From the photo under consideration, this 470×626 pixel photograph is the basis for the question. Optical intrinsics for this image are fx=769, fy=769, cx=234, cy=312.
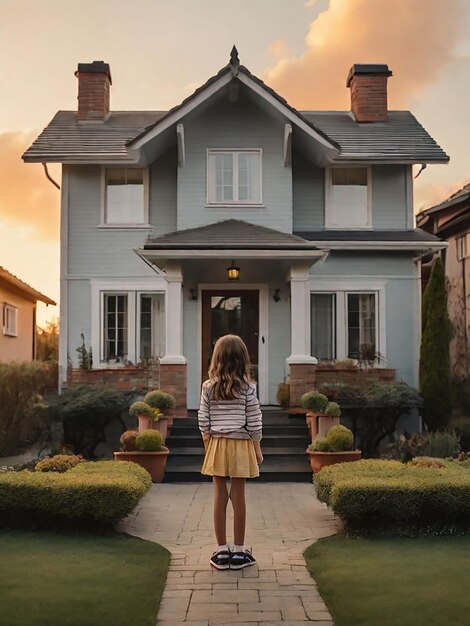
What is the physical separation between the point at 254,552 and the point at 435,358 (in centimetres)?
863

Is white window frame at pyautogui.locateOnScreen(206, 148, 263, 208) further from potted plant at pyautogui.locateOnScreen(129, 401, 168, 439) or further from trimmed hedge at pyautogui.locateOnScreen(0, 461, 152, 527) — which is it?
trimmed hedge at pyautogui.locateOnScreen(0, 461, 152, 527)

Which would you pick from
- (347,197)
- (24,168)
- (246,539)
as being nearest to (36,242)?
(24,168)

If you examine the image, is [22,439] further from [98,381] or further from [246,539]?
[246,539]

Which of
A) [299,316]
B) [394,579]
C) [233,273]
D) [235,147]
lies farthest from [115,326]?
[394,579]

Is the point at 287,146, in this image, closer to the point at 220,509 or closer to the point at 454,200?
the point at 454,200

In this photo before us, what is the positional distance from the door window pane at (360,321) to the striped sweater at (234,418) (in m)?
9.73

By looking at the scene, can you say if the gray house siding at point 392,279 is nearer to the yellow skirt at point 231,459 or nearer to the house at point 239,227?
the house at point 239,227

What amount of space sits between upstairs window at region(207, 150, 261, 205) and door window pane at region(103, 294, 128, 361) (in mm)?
2938

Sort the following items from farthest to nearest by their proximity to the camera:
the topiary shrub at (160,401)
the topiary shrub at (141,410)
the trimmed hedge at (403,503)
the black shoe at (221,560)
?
the topiary shrub at (160,401) < the topiary shrub at (141,410) < the trimmed hedge at (403,503) < the black shoe at (221,560)

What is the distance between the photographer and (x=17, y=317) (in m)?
22.9

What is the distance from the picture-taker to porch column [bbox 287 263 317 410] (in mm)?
13656

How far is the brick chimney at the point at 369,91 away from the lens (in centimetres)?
1750

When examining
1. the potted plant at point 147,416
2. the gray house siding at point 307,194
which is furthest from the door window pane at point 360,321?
the potted plant at point 147,416

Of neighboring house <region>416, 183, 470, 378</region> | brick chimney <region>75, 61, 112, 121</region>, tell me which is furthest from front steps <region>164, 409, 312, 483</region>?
brick chimney <region>75, 61, 112, 121</region>
